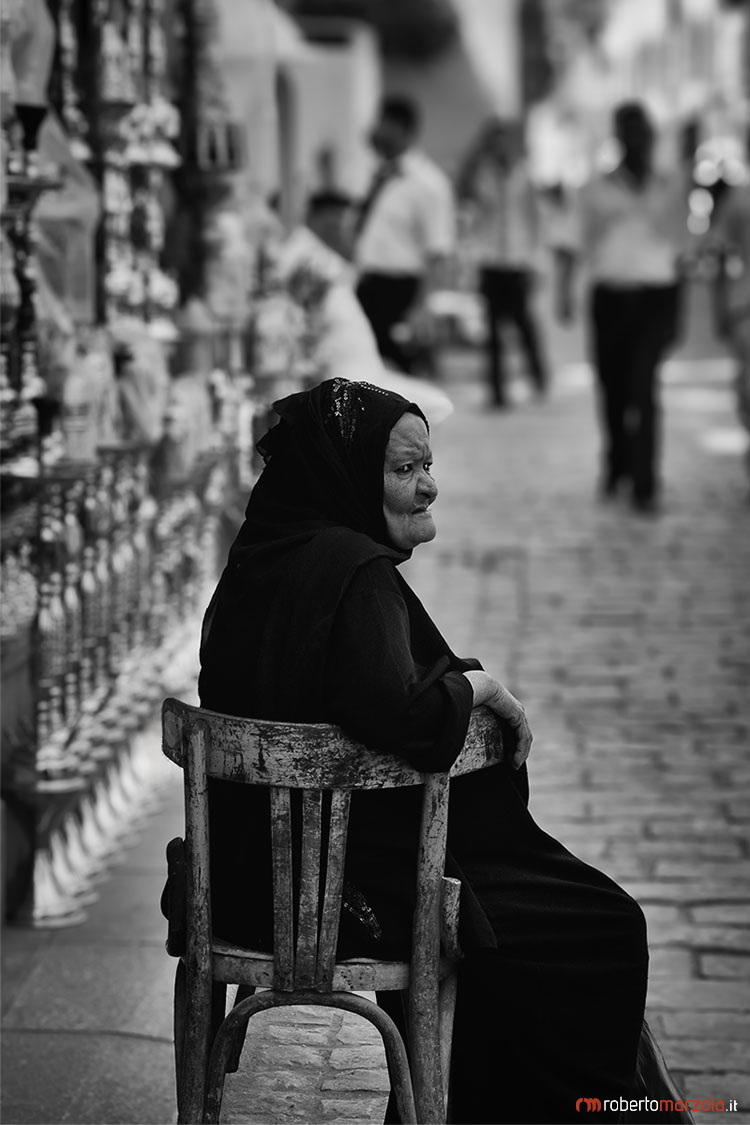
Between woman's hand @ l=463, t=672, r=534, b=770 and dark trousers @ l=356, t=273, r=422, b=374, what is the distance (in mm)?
9701

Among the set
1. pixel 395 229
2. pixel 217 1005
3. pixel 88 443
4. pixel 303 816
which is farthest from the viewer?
pixel 395 229

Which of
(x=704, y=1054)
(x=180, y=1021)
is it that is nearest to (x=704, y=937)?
(x=704, y=1054)

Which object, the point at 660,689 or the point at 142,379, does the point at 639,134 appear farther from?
the point at 142,379

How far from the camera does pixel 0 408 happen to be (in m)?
4.43

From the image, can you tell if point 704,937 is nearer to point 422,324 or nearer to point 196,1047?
point 196,1047

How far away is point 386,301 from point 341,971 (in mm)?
10111

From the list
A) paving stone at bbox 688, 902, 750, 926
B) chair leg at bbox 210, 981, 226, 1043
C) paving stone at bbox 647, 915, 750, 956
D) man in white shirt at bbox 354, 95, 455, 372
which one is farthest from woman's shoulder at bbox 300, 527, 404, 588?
man in white shirt at bbox 354, 95, 455, 372

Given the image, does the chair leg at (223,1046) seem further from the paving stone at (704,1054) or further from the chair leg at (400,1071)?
the paving stone at (704,1054)

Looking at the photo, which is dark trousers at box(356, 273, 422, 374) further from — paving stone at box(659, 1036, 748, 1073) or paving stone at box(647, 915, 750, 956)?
paving stone at box(659, 1036, 748, 1073)

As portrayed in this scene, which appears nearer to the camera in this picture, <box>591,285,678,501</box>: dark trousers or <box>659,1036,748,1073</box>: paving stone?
<box>659,1036,748,1073</box>: paving stone

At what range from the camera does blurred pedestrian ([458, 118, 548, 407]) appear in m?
15.1

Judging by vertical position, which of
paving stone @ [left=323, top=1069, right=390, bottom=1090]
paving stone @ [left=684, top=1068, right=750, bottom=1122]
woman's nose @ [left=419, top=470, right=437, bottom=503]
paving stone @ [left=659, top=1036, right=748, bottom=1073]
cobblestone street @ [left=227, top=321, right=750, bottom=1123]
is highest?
woman's nose @ [left=419, top=470, right=437, bottom=503]

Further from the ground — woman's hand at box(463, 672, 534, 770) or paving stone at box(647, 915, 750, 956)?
woman's hand at box(463, 672, 534, 770)

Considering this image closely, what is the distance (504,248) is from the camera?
15.2 m
